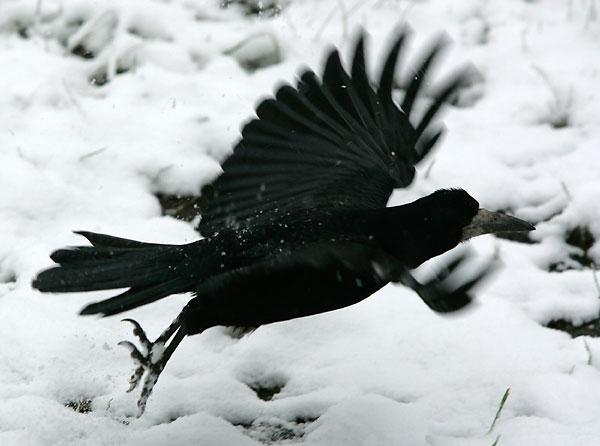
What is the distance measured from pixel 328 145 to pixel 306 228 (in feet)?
1.82

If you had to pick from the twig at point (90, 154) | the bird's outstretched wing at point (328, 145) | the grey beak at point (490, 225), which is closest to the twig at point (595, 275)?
the grey beak at point (490, 225)

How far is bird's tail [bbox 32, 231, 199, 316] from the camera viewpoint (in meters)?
2.60

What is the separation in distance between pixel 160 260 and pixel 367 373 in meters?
0.73

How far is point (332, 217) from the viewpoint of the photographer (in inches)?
116

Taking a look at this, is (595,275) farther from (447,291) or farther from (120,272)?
(120,272)

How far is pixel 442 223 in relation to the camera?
119 inches

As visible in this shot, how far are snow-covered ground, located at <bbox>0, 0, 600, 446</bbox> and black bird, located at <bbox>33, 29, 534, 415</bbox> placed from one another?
8.3 inches

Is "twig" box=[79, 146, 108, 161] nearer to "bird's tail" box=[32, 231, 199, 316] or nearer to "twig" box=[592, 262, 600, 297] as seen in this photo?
"bird's tail" box=[32, 231, 199, 316]

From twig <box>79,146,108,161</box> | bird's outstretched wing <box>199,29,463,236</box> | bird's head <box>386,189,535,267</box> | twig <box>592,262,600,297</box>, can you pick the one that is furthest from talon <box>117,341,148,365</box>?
twig <box>592,262,600,297</box>

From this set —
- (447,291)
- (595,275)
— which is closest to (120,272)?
(447,291)

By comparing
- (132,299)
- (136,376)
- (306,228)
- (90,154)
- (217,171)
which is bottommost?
(136,376)

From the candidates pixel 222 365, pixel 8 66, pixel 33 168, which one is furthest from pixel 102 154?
pixel 222 365

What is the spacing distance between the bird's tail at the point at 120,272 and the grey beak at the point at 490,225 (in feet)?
2.72

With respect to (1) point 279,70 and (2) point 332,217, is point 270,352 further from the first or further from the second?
(1) point 279,70
